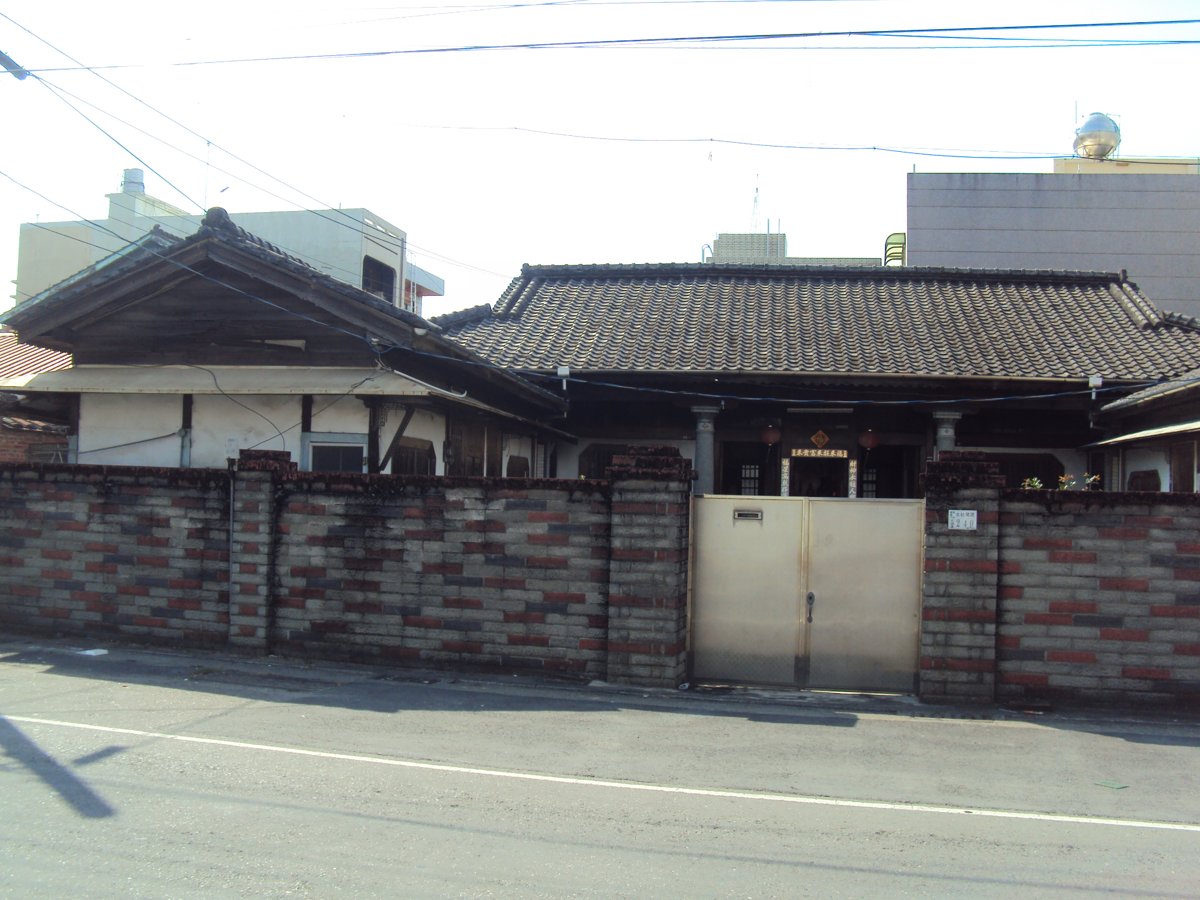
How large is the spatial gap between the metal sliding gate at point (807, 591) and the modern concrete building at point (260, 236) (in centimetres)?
2149

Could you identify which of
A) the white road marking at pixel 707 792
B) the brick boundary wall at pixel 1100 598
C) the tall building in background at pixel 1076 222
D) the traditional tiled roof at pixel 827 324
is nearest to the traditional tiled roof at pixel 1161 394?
the traditional tiled roof at pixel 827 324

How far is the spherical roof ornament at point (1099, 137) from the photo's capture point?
97.6 feet

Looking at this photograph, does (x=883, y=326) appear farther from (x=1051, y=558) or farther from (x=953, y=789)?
(x=953, y=789)

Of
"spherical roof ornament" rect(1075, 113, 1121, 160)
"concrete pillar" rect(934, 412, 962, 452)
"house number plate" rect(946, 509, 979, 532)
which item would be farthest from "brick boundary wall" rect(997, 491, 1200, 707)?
"spherical roof ornament" rect(1075, 113, 1121, 160)

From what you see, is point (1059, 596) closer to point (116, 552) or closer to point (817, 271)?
point (116, 552)

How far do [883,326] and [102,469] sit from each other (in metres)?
11.8

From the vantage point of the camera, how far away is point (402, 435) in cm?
1192

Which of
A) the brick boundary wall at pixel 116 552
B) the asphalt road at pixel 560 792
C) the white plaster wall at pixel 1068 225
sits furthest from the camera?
the white plaster wall at pixel 1068 225

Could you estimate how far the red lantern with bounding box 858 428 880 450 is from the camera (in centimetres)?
1555

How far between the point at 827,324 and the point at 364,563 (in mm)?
9767

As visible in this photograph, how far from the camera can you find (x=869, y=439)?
1556 centimetres

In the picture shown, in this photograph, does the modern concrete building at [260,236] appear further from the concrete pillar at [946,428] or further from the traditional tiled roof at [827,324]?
the concrete pillar at [946,428]

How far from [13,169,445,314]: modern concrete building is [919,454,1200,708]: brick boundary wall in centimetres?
2276

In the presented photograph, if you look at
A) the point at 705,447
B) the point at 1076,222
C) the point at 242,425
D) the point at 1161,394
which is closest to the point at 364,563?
the point at 242,425
